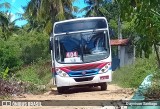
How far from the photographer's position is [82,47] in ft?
52.6

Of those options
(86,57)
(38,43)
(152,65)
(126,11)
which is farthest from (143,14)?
(38,43)

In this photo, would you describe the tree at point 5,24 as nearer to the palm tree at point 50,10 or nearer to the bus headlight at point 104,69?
the palm tree at point 50,10

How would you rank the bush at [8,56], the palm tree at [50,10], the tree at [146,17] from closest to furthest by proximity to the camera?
the tree at [146,17]
the palm tree at [50,10]
the bush at [8,56]

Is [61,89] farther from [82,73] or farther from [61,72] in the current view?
[82,73]

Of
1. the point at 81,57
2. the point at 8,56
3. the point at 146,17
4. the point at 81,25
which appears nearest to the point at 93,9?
the point at 8,56

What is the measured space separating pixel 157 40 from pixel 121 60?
32509 mm

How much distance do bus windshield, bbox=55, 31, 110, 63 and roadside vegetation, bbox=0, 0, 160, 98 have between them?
4.34ft

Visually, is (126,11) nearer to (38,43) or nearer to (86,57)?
(86,57)

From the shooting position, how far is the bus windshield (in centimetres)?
1609

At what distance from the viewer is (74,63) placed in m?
16.1

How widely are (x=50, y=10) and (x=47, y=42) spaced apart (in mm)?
6936

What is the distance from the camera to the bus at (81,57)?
1609cm

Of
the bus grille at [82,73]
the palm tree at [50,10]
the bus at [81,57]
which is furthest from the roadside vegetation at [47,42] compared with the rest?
the bus grille at [82,73]

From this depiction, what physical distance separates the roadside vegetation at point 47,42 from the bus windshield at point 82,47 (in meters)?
1.32
